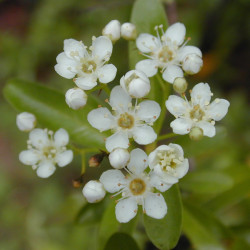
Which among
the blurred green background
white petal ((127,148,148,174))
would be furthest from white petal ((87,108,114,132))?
the blurred green background

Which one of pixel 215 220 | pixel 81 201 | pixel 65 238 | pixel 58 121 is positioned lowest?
pixel 65 238

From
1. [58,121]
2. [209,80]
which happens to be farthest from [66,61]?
[209,80]

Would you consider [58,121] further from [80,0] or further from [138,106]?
[80,0]

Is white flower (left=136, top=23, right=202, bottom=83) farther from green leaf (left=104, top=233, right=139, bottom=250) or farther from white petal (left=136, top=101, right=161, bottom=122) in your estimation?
green leaf (left=104, top=233, right=139, bottom=250)

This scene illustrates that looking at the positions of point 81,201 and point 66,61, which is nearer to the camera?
point 66,61

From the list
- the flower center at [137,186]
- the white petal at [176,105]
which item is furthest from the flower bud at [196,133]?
the flower center at [137,186]

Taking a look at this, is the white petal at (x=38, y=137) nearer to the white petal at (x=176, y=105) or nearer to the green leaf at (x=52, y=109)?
the green leaf at (x=52, y=109)

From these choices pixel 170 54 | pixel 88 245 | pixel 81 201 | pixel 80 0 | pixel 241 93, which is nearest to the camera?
pixel 170 54
